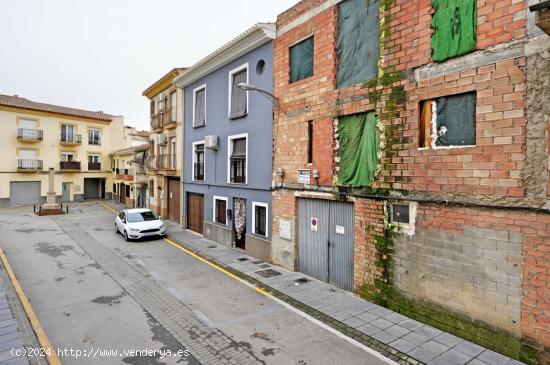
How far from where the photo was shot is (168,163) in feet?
66.1

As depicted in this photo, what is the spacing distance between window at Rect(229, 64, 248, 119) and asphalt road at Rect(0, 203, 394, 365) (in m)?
6.41

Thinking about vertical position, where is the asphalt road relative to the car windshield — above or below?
below

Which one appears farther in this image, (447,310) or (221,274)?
(221,274)

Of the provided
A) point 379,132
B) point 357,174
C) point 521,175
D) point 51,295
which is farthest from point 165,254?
point 521,175

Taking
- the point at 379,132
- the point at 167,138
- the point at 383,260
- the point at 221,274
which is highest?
the point at 167,138

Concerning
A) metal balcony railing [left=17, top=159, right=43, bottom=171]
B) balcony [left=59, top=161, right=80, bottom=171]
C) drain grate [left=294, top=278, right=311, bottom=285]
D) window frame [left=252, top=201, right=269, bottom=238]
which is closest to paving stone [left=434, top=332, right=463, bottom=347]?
drain grate [left=294, top=278, right=311, bottom=285]

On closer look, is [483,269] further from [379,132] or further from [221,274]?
[221,274]

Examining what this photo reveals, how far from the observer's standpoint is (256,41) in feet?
39.2

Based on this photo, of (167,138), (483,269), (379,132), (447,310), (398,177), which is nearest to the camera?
(483,269)

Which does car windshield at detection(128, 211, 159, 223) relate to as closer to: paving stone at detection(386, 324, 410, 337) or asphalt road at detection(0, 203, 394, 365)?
asphalt road at detection(0, 203, 394, 365)

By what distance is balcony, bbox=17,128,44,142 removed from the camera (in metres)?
29.8

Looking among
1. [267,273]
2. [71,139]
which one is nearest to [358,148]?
[267,273]

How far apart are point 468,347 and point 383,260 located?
2355 millimetres

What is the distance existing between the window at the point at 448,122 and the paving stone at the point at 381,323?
399 cm
